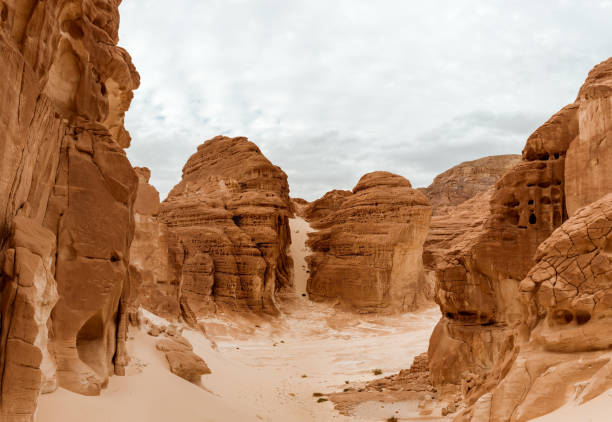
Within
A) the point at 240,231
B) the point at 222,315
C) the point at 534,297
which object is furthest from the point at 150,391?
the point at 240,231

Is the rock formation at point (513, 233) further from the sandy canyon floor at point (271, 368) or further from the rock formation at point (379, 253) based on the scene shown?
the rock formation at point (379, 253)

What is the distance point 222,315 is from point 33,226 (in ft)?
60.6

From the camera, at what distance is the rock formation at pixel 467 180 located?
56781mm

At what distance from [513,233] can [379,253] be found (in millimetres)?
16004

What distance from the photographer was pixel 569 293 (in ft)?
17.2

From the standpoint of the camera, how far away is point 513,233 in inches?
427

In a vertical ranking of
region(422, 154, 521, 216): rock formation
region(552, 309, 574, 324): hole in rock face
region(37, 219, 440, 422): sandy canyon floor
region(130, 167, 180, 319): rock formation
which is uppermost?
region(422, 154, 521, 216): rock formation

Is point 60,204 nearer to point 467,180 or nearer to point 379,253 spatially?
point 379,253

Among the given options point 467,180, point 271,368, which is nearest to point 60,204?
point 271,368

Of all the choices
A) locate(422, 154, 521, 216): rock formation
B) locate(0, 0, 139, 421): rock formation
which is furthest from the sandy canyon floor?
locate(422, 154, 521, 216): rock formation

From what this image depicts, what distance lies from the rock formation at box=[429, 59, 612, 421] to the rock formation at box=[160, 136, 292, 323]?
493 inches

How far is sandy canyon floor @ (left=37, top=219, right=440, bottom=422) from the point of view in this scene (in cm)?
685

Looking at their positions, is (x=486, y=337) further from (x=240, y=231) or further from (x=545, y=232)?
(x=240, y=231)

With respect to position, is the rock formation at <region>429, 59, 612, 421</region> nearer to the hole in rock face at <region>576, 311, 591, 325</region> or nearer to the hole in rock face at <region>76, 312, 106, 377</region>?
the hole in rock face at <region>576, 311, 591, 325</region>
